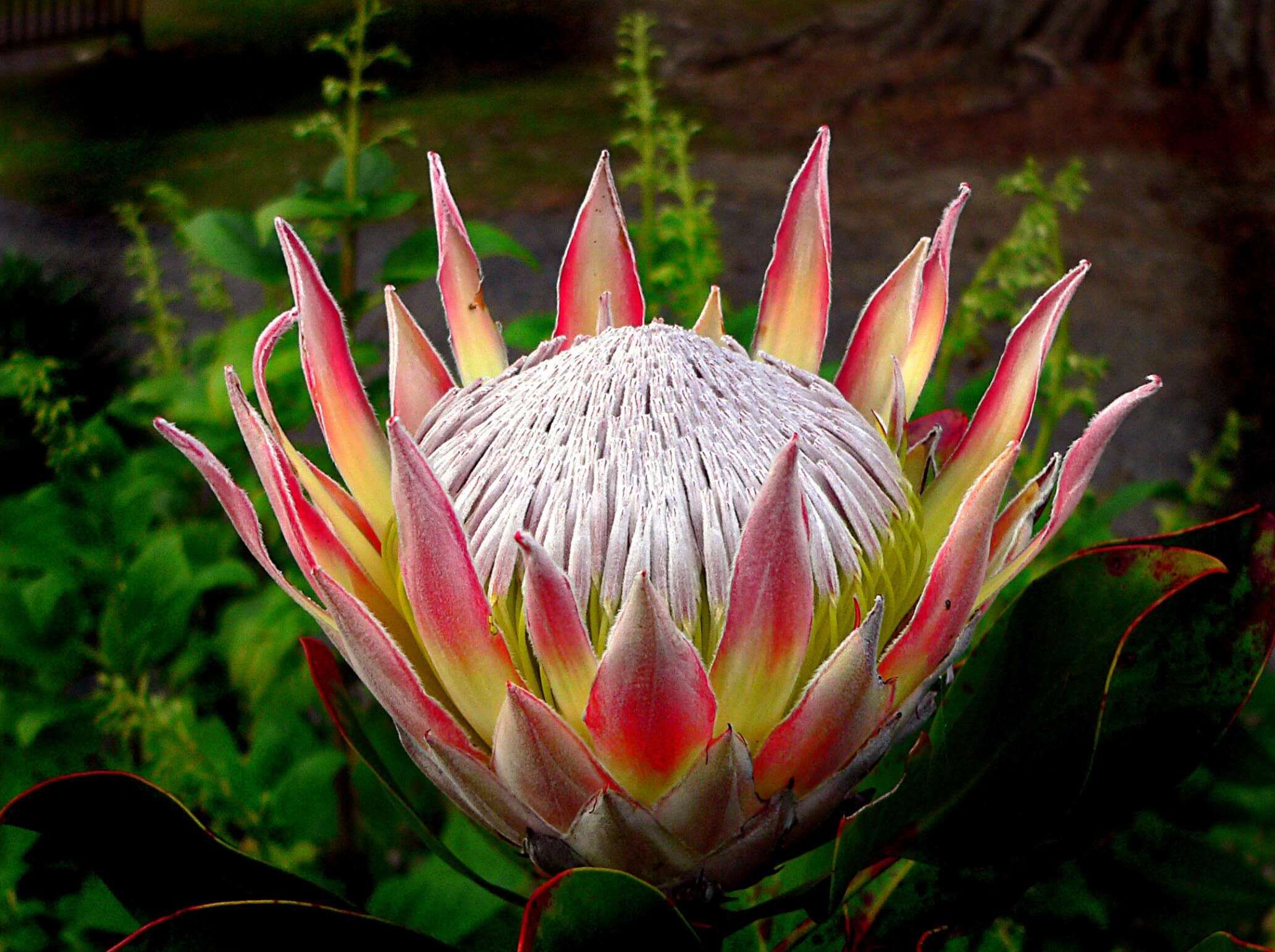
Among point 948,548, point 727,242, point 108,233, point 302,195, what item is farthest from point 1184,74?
point 948,548

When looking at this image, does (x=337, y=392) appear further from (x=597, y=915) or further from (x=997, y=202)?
(x=997, y=202)

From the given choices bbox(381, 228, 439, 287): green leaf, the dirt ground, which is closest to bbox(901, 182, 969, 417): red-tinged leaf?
bbox(381, 228, 439, 287): green leaf

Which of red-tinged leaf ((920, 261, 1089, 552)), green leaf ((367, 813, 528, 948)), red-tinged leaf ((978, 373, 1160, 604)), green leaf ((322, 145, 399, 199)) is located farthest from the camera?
green leaf ((322, 145, 399, 199))

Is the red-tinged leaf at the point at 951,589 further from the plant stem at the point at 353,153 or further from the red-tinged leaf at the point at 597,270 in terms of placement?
the plant stem at the point at 353,153

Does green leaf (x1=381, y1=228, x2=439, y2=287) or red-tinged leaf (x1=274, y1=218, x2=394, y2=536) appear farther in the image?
green leaf (x1=381, y1=228, x2=439, y2=287)

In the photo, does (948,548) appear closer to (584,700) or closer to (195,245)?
(584,700)

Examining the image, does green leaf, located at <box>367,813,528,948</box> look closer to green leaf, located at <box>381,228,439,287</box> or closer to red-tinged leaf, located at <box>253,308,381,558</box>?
red-tinged leaf, located at <box>253,308,381,558</box>

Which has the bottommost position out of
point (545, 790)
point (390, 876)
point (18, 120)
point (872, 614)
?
point (390, 876)
